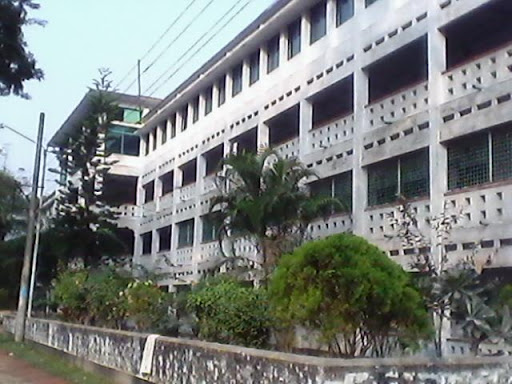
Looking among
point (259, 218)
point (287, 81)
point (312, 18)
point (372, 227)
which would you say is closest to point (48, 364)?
point (259, 218)

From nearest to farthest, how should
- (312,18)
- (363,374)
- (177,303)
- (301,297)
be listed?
(363,374)
(301,297)
(177,303)
(312,18)

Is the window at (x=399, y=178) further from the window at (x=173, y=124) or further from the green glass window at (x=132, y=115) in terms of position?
the green glass window at (x=132, y=115)

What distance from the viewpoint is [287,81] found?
66.8ft

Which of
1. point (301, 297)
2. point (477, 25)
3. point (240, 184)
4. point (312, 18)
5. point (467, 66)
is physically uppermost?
point (312, 18)

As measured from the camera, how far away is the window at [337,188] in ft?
56.0

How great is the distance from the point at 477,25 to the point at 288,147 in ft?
23.9

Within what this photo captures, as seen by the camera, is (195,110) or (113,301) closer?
(113,301)

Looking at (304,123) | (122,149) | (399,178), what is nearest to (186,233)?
(122,149)

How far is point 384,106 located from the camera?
51.8 ft

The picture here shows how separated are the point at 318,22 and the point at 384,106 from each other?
4.58 metres

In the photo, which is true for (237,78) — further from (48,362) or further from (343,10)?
(48,362)

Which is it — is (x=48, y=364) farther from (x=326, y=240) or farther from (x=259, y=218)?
(x=326, y=240)

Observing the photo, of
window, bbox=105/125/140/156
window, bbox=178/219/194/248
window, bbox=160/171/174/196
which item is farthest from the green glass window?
window, bbox=178/219/194/248

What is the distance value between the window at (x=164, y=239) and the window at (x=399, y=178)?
16.3 m
